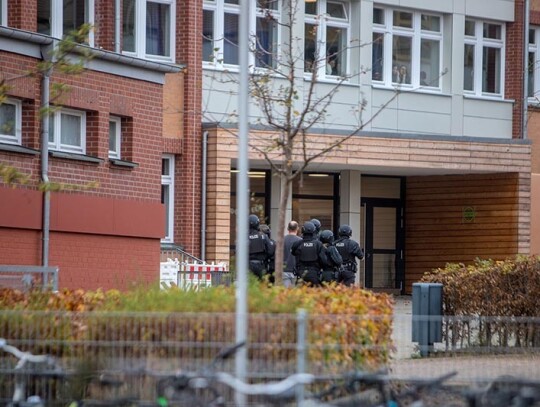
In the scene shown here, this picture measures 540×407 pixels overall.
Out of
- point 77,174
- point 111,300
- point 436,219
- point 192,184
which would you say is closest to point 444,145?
point 436,219

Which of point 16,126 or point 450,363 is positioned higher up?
point 16,126

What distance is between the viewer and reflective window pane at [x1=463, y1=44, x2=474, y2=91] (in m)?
34.8

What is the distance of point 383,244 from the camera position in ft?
119

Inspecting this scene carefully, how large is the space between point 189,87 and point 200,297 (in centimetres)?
Answer: 1748

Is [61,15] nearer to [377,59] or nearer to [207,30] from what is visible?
[207,30]

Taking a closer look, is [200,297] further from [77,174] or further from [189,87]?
[189,87]

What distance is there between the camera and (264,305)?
11.4m

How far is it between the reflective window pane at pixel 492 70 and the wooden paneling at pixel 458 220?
2.42m

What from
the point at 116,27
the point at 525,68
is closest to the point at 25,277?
the point at 116,27

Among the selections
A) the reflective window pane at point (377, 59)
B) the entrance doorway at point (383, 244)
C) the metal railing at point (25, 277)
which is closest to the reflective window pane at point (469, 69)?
the reflective window pane at point (377, 59)

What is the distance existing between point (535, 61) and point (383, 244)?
5.99 metres

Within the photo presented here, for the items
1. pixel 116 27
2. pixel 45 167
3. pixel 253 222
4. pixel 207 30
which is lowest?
pixel 253 222

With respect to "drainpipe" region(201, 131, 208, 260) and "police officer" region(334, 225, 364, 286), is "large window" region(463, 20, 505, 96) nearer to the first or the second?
"drainpipe" region(201, 131, 208, 260)

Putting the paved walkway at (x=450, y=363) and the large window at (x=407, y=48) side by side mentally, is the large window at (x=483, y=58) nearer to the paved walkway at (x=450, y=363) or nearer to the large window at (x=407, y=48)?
the large window at (x=407, y=48)
